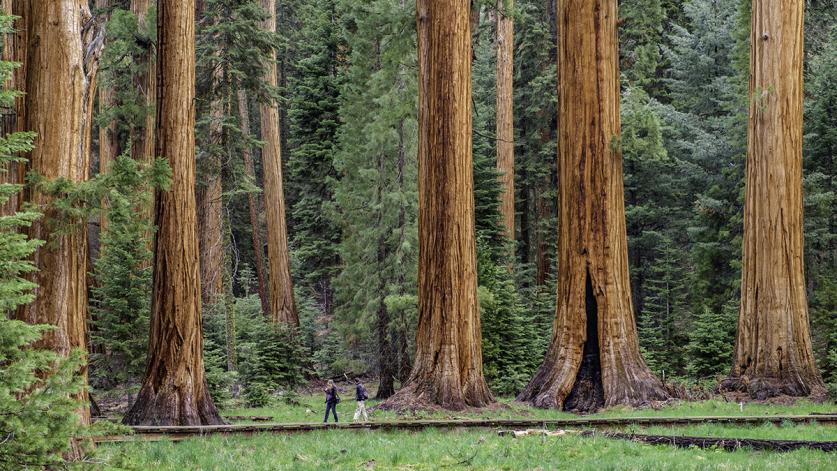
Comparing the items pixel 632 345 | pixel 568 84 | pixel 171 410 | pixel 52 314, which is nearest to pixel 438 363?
pixel 632 345

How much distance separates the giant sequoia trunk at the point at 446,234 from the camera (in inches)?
631

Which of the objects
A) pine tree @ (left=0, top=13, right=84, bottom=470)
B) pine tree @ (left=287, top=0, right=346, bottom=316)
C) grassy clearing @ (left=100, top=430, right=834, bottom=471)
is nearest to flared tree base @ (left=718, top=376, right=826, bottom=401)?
grassy clearing @ (left=100, top=430, right=834, bottom=471)

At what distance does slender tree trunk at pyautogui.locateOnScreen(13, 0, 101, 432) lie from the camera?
8.98m

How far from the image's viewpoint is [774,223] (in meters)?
17.9

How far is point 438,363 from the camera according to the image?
52.6 feet

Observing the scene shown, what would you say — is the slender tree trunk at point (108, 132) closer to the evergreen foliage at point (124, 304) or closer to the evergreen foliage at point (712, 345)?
the evergreen foliage at point (124, 304)

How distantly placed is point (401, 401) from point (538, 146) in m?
28.2

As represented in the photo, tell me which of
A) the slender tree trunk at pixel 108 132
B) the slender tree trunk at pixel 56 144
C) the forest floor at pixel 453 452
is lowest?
the forest floor at pixel 453 452

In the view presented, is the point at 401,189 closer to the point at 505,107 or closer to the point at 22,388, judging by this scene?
the point at 505,107

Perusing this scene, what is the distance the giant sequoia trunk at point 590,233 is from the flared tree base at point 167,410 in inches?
249

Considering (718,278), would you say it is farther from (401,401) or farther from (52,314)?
(52,314)

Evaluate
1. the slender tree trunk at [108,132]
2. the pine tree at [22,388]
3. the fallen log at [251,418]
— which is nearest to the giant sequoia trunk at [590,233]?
the fallen log at [251,418]

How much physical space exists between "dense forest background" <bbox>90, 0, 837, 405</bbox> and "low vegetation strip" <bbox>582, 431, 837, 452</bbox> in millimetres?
6632

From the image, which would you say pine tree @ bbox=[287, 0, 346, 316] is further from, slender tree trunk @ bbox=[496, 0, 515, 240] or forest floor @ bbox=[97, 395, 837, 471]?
forest floor @ bbox=[97, 395, 837, 471]
